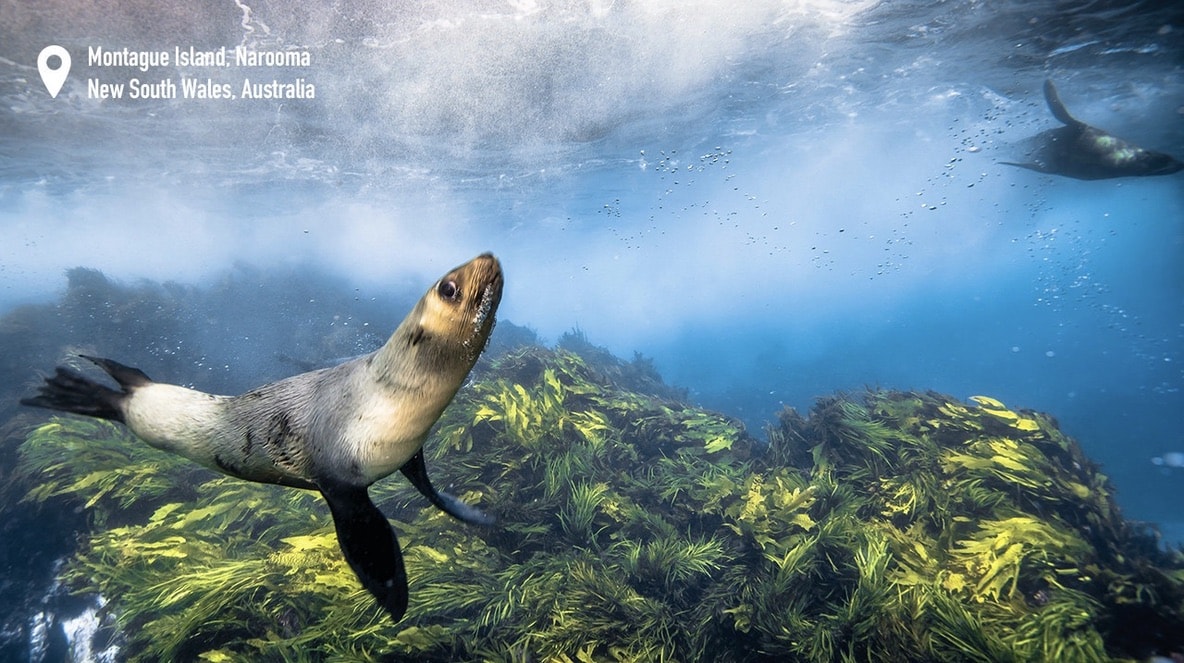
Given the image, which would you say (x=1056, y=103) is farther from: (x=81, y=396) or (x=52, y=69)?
(x=52, y=69)

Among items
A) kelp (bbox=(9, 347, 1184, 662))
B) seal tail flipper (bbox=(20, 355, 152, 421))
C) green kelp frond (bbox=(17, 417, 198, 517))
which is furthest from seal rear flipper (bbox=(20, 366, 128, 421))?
green kelp frond (bbox=(17, 417, 198, 517))

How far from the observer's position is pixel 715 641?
130 inches

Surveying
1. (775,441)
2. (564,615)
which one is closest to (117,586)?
(564,615)

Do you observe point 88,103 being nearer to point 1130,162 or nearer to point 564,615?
point 564,615

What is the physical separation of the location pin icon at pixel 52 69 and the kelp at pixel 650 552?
1007cm

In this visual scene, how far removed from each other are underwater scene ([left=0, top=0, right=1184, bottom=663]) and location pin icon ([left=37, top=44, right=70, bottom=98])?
97 millimetres

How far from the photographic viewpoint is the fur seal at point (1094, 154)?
10008 millimetres

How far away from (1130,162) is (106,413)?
17908mm

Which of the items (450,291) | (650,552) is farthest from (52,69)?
(650,552)

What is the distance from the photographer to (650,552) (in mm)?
3963

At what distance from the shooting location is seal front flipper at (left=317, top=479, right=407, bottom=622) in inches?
53.9

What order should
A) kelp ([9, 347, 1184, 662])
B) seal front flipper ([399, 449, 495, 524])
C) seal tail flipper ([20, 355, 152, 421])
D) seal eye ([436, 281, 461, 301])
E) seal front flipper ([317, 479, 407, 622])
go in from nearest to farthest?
seal eye ([436, 281, 461, 301])
seal front flipper ([317, 479, 407, 622])
seal tail flipper ([20, 355, 152, 421])
seal front flipper ([399, 449, 495, 524])
kelp ([9, 347, 1184, 662])

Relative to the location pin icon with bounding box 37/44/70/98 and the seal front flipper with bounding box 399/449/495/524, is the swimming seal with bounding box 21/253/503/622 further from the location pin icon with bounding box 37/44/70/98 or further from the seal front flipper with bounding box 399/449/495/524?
the location pin icon with bounding box 37/44/70/98

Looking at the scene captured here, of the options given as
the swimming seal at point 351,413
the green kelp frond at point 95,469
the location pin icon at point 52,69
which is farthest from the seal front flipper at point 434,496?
the location pin icon at point 52,69
